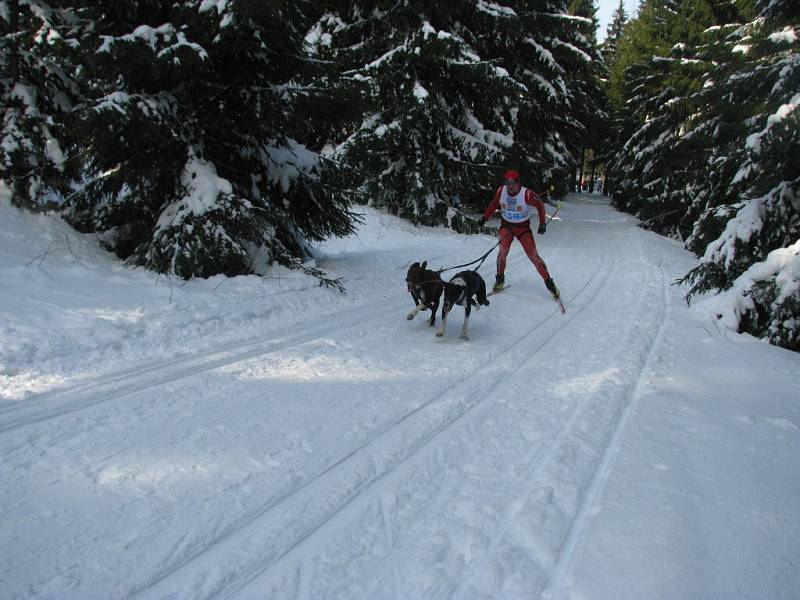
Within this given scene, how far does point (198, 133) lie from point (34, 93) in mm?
2338

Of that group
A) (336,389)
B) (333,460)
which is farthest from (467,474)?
(336,389)

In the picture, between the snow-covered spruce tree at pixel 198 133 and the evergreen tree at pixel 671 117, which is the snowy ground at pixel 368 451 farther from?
the evergreen tree at pixel 671 117

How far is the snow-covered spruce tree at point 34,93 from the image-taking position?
6762mm

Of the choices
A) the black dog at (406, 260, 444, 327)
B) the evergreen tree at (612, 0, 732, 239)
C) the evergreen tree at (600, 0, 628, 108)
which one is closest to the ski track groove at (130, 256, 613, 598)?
the black dog at (406, 260, 444, 327)

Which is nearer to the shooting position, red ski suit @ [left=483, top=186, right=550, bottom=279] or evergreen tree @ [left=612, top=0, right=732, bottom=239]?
red ski suit @ [left=483, top=186, right=550, bottom=279]

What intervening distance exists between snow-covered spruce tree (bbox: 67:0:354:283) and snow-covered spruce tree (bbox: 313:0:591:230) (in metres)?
6.26

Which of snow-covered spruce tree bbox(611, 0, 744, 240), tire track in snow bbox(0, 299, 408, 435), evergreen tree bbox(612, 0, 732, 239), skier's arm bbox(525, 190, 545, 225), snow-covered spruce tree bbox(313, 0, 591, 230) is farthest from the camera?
evergreen tree bbox(612, 0, 732, 239)

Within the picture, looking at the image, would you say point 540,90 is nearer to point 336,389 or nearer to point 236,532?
point 336,389

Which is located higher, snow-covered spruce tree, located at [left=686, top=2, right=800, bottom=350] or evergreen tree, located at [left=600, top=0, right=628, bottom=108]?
evergreen tree, located at [left=600, top=0, right=628, bottom=108]

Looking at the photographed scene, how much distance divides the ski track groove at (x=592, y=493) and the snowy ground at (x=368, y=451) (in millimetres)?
16

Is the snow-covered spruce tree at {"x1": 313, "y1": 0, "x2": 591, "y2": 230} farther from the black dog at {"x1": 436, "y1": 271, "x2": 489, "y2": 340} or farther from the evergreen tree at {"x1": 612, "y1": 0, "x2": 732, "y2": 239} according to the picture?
the black dog at {"x1": 436, "y1": 271, "x2": 489, "y2": 340}

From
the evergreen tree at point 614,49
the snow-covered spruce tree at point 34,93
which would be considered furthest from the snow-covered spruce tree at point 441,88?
the evergreen tree at point 614,49

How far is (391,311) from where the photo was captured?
24.5 ft

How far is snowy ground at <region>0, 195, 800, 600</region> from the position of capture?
2.54m
